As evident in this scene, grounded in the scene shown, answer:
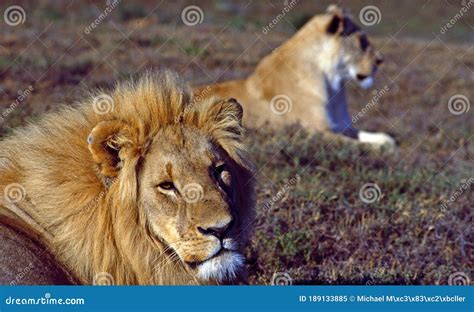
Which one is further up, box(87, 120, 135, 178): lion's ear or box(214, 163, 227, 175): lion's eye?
box(87, 120, 135, 178): lion's ear

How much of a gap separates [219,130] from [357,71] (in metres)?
7.13

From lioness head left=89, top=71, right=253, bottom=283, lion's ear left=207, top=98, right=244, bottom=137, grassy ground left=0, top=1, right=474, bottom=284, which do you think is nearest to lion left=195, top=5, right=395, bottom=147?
grassy ground left=0, top=1, right=474, bottom=284

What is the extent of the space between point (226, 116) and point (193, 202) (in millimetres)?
594

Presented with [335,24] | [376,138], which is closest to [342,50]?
[335,24]

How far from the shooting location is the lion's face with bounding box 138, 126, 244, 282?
12.2ft

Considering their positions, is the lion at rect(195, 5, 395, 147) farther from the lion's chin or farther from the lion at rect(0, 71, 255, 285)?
the lion's chin

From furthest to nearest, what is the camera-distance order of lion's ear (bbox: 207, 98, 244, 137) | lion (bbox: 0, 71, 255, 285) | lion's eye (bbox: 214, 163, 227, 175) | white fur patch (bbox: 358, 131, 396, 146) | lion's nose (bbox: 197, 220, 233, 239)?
white fur patch (bbox: 358, 131, 396, 146) < lion's ear (bbox: 207, 98, 244, 137) < lion's eye (bbox: 214, 163, 227, 175) < lion (bbox: 0, 71, 255, 285) < lion's nose (bbox: 197, 220, 233, 239)

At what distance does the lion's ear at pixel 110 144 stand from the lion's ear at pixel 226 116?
0.42m

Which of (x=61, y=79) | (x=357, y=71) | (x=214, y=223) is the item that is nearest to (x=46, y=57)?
(x=61, y=79)

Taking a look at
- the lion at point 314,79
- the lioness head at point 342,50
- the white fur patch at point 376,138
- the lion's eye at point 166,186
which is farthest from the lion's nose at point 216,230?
the lioness head at point 342,50

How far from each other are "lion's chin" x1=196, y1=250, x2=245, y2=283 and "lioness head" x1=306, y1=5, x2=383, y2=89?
7161mm

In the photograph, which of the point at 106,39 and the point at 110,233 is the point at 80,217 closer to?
the point at 110,233

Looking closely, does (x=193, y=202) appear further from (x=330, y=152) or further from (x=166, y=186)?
(x=330, y=152)

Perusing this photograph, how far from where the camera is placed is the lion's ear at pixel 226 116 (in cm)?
414
